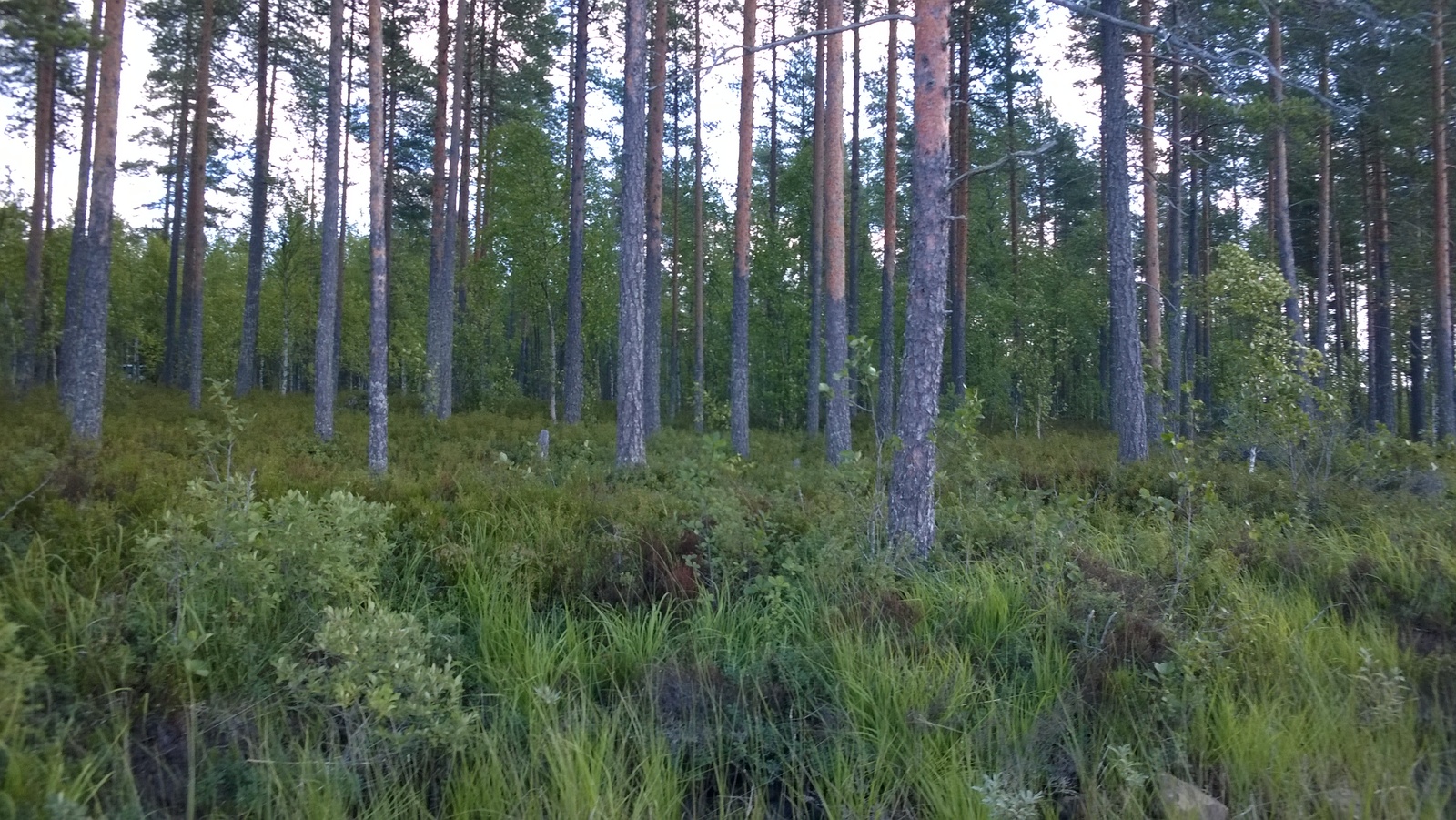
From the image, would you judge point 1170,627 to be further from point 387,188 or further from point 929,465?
point 387,188

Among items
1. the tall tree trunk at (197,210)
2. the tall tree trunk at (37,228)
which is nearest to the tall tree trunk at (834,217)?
the tall tree trunk at (197,210)

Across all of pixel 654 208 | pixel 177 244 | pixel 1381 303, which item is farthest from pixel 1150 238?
pixel 177 244

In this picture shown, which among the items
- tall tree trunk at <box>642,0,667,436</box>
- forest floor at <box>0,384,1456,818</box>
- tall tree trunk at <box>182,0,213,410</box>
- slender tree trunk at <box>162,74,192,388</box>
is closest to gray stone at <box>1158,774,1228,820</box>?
forest floor at <box>0,384,1456,818</box>

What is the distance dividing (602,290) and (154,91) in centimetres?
1429

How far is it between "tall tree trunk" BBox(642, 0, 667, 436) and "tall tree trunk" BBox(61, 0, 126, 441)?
8.46m

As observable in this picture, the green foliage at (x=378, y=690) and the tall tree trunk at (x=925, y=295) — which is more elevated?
the tall tree trunk at (x=925, y=295)

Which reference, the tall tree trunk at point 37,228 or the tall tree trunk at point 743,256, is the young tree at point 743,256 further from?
the tall tree trunk at point 37,228

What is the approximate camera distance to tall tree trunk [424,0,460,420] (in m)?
19.8

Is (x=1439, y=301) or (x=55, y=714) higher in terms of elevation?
(x=1439, y=301)

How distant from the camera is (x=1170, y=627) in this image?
4.84m

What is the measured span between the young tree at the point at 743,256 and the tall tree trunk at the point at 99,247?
32.5 ft

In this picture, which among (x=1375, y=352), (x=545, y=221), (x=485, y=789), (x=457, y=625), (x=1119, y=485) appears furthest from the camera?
(x=1375, y=352)

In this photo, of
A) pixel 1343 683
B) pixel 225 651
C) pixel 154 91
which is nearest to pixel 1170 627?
pixel 1343 683

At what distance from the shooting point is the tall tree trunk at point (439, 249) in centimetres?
1984
